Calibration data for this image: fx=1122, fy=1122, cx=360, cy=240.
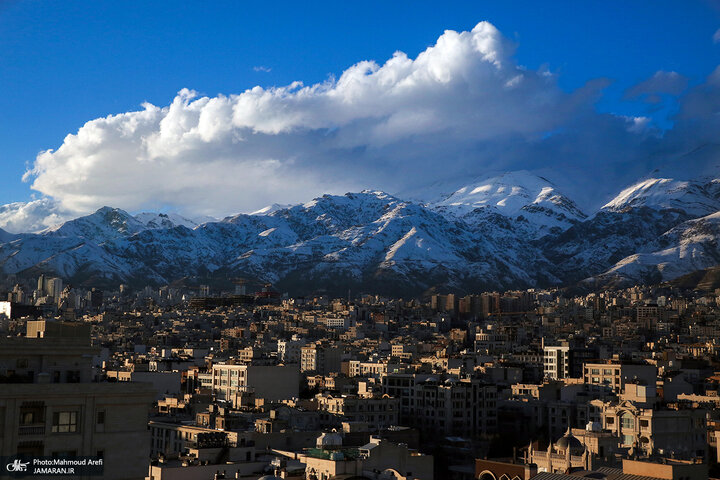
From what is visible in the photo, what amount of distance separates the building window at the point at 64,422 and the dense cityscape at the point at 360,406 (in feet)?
0.09

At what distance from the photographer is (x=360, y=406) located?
3452 inches

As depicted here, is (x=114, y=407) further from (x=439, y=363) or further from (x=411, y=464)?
(x=439, y=363)

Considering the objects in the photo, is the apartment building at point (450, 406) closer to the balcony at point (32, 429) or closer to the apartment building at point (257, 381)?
the apartment building at point (257, 381)

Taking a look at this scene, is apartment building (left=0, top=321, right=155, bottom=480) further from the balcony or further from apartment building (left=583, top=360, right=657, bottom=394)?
apartment building (left=583, top=360, right=657, bottom=394)

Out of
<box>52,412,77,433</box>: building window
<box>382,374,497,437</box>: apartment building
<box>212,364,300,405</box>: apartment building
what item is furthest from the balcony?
<box>212,364,300,405</box>: apartment building

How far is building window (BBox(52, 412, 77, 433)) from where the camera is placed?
22.0m

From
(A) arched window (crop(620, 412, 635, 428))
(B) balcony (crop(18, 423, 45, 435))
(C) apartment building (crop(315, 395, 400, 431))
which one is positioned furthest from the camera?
(C) apartment building (crop(315, 395, 400, 431))

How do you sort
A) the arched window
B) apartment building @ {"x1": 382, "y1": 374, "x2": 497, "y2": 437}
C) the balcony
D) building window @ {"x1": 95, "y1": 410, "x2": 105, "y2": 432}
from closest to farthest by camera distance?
the balcony → building window @ {"x1": 95, "y1": 410, "x2": 105, "y2": 432} → the arched window → apartment building @ {"x1": 382, "y1": 374, "x2": 497, "y2": 437}

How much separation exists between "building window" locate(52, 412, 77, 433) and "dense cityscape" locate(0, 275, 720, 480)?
28 millimetres

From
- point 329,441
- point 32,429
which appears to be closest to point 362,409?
point 329,441

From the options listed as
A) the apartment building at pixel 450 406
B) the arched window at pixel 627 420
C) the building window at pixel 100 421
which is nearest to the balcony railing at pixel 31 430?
the building window at pixel 100 421

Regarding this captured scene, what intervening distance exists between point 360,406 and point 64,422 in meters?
66.6

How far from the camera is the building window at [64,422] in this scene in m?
22.0

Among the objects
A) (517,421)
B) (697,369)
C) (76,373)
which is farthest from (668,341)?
(76,373)
